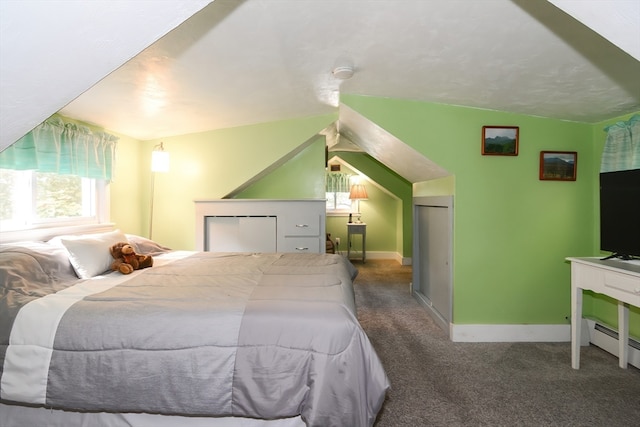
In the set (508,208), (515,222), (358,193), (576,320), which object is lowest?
(576,320)

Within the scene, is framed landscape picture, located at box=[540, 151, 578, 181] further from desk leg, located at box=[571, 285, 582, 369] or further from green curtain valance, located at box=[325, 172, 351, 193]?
green curtain valance, located at box=[325, 172, 351, 193]

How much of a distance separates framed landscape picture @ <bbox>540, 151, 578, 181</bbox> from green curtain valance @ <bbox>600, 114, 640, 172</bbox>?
281mm

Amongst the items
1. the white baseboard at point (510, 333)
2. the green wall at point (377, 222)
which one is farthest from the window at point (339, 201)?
the white baseboard at point (510, 333)

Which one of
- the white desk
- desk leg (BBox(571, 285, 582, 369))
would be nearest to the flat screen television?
the white desk

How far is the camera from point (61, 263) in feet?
7.03

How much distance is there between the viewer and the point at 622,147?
8.24 feet

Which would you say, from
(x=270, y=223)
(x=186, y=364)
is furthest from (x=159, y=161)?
(x=186, y=364)

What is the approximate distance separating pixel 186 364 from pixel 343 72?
2024mm

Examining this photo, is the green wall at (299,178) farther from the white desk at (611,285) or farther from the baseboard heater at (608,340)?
the baseboard heater at (608,340)

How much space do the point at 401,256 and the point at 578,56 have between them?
5.16m

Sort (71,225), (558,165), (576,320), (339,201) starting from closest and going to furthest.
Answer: (576,320) < (71,225) < (558,165) < (339,201)

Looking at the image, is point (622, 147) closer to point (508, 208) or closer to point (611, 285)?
point (508, 208)

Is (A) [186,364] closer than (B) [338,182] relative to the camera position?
Yes

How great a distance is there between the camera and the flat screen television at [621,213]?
2.18 m
